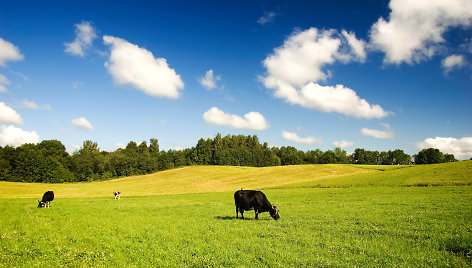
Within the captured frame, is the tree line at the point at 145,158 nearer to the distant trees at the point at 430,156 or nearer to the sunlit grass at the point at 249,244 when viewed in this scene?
the distant trees at the point at 430,156

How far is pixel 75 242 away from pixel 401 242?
15925 millimetres

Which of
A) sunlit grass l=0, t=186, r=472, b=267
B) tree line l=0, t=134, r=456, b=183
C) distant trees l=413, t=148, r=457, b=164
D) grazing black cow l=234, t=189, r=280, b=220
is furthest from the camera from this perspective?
distant trees l=413, t=148, r=457, b=164

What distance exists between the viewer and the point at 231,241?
12.2 metres

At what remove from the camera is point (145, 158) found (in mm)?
130625

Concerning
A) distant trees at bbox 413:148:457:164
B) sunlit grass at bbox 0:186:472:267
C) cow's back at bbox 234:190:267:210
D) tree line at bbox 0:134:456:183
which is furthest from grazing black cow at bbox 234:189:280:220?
distant trees at bbox 413:148:457:164

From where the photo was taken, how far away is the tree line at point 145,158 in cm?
9294

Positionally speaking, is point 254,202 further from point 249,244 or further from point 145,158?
point 145,158

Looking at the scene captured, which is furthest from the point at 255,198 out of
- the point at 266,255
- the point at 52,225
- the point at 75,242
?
the point at 52,225

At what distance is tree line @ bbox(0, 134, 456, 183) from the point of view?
9294cm

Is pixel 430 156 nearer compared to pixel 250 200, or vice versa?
pixel 250 200

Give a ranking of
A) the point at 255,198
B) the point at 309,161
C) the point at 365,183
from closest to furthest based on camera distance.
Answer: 1. the point at 255,198
2. the point at 365,183
3. the point at 309,161

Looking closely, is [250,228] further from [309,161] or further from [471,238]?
[309,161]

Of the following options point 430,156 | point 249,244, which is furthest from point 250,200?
point 430,156

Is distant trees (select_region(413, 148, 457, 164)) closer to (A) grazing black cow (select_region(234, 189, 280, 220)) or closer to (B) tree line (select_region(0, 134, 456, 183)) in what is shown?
(B) tree line (select_region(0, 134, 456, 183))
